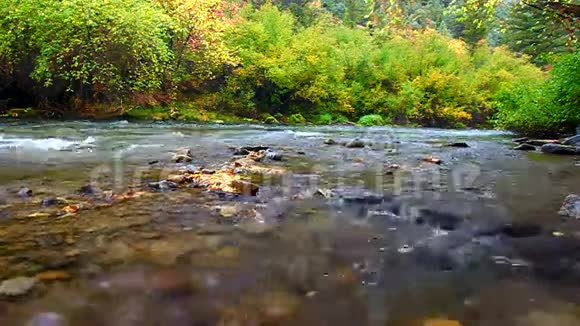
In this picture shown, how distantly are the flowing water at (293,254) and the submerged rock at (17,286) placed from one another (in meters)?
0.04

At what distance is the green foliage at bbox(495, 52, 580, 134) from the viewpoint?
10.8m

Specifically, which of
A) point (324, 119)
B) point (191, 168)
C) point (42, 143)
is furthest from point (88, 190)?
point (324, 119)

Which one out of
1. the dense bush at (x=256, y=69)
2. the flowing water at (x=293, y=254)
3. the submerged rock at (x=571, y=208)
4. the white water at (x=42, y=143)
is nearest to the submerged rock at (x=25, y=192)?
the flowing water at (x=293, y=254)

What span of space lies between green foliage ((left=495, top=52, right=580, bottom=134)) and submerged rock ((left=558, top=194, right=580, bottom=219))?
28.7 ft

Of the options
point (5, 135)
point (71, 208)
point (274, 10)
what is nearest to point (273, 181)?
point (71, 208)

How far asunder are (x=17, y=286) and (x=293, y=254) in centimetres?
136

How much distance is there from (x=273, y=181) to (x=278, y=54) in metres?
23.0

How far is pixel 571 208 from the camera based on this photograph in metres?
3.44

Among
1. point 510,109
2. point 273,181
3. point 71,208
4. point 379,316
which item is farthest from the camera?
point 510,109

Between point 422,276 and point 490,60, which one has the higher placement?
point 490,60

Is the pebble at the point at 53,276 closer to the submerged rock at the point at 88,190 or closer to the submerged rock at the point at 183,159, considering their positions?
the submerged rock at the point at 88,190

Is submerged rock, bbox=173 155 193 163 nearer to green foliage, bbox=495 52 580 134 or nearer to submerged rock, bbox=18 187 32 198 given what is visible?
submerged rock, bbox=18 187 32 198

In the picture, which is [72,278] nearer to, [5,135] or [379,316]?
[379,316]

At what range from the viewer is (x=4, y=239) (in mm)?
2578
